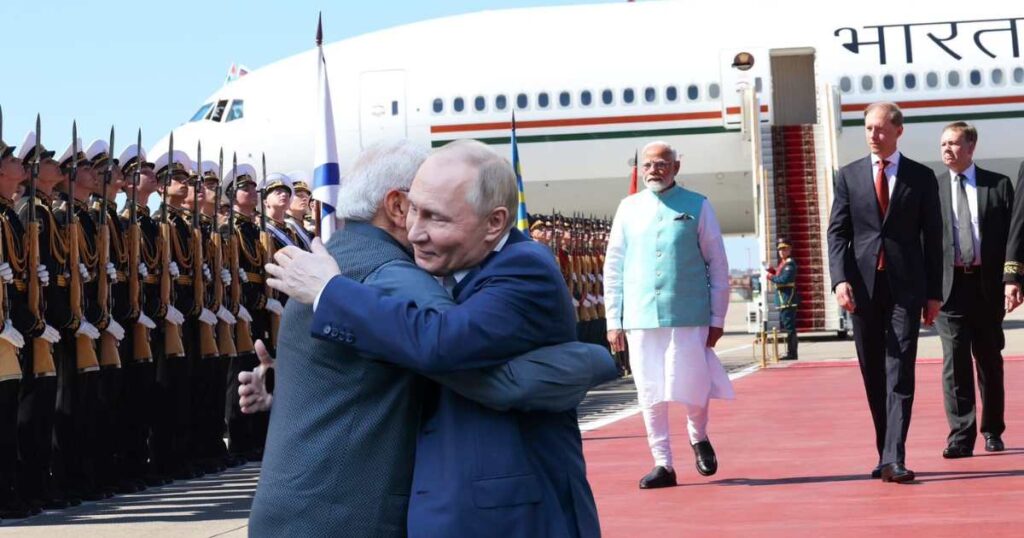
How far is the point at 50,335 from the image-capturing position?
7.86 meters

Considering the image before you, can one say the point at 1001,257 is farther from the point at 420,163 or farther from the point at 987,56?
the point at 987,56

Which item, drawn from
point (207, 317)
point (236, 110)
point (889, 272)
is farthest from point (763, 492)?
point (236, 110)

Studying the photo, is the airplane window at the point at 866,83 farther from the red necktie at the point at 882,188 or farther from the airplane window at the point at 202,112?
the red necktie at the point at 882,188

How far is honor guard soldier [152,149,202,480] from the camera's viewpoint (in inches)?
363

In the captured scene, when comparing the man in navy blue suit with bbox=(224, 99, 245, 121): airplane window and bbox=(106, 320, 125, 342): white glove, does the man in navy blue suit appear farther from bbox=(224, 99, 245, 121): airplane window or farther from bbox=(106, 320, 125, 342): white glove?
bbox=(224, 99, 245, 121): airplane window

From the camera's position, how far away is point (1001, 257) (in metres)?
8.62

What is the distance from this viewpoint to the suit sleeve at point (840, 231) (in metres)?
7.63

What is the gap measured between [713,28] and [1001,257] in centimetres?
1734

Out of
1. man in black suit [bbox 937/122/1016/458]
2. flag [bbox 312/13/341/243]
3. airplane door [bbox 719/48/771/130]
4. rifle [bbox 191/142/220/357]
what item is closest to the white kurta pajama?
man in black suit [bbox 937/122/1016/458]

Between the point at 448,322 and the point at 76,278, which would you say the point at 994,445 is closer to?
the point at 76,278

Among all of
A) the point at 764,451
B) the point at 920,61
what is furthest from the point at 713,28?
the point at 764,451

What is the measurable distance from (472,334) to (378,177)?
420 millimetres

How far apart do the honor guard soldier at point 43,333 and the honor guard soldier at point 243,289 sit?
1.96 meters

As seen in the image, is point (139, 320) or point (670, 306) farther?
point (139, 320)
